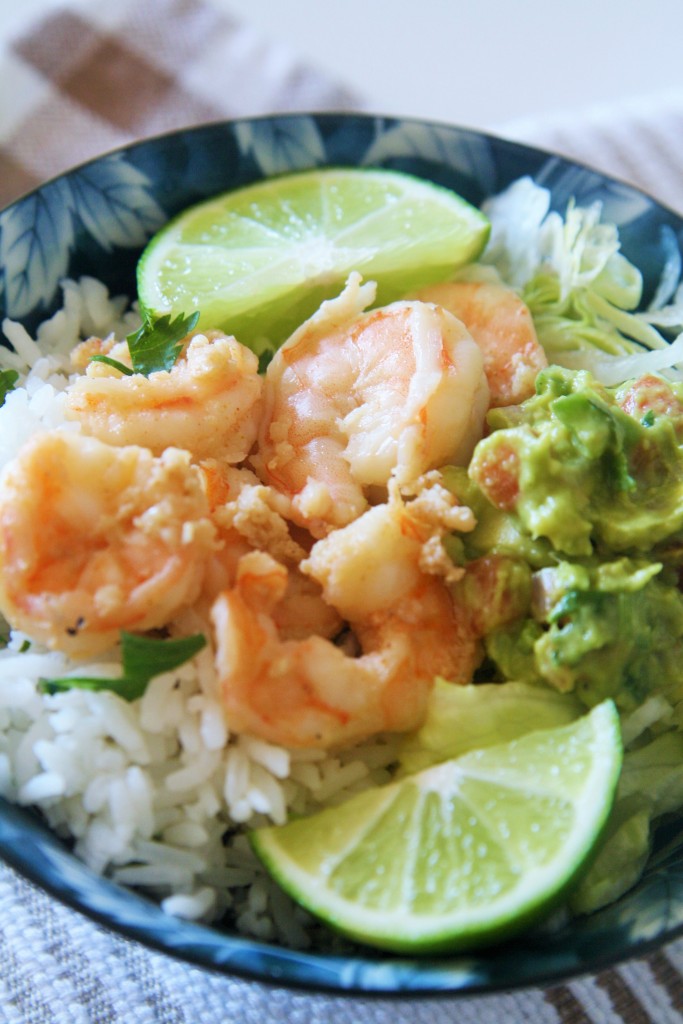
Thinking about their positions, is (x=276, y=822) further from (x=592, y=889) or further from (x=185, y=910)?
(x=592, y=889)

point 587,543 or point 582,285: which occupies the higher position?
point 582,285

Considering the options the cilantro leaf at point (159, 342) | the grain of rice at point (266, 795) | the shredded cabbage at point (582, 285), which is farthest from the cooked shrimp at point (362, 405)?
the shredded cabbage at point (582, 285)

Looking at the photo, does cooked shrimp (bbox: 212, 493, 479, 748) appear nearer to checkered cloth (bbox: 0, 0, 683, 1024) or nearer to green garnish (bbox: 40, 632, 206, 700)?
green garnish (bbox: 40, 632, 206, 700)

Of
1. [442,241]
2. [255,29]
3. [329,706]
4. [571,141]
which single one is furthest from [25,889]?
[255,29]

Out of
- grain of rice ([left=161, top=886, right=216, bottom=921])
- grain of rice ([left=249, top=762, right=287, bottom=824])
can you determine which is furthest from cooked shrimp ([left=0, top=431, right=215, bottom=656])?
grain of rice ([left=161, top=886, right=216, bottom=921])

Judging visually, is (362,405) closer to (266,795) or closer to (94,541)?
(94,541)

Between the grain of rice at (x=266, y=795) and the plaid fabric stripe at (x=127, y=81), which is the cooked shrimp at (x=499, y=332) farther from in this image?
the plaid fabric stripe at (x=127, y=81)

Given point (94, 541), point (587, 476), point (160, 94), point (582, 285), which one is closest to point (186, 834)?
point (94, 541)

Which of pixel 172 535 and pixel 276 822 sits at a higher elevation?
pixel 172 535
